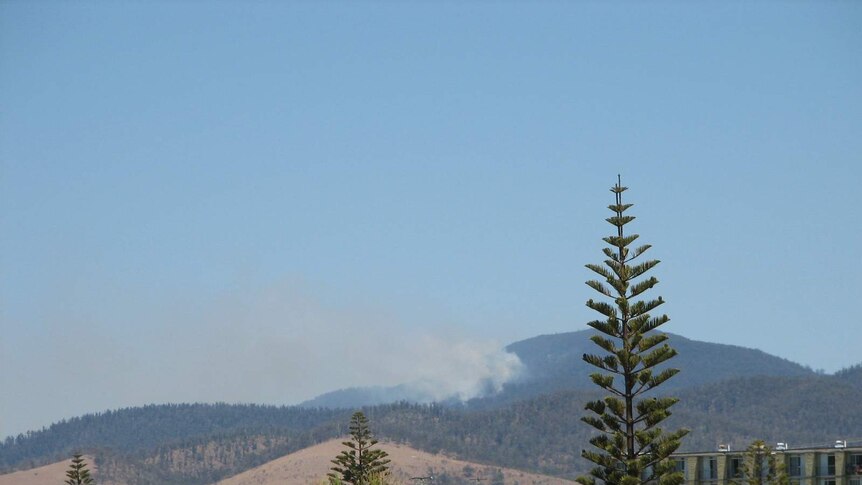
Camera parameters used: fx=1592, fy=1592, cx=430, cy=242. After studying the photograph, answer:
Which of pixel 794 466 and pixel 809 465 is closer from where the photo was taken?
pixel 809 465

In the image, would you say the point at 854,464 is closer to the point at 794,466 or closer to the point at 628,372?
the point at 794,466

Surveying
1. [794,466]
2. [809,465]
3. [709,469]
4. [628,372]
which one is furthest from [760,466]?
[628,372]

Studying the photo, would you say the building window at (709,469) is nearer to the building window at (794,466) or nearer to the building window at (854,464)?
the building window at (794,466)

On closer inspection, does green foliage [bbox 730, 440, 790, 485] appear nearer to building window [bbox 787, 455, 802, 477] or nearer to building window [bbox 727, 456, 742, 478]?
building window [bbox 787, 455, 802, 477]

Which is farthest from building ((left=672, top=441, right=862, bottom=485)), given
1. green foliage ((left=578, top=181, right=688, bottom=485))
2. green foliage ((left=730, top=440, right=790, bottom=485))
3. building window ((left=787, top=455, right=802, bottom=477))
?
green foliage ((left=578, top=181, right=688, bottom=485))

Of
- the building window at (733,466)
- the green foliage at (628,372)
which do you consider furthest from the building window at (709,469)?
the green foliage at (628,372)

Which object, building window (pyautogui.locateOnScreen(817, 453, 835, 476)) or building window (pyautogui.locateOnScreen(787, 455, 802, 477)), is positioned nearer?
building window (pyautogui.locateOnScreen(817, 453, 835, 476))

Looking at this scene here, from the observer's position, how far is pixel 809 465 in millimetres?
143875

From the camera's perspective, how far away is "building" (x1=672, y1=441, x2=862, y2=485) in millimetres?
141125

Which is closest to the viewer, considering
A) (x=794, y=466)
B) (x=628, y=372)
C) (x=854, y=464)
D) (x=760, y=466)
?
(x=628, y=372)

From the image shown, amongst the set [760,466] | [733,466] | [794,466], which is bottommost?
[760,466]

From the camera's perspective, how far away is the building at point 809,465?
5556 inches

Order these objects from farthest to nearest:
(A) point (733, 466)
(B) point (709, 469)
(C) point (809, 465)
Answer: (B) point (709, 469), (A) point (733, 466), (C) point (809, 465)

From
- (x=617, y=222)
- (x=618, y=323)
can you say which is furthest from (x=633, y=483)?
(x=617, y=222)
